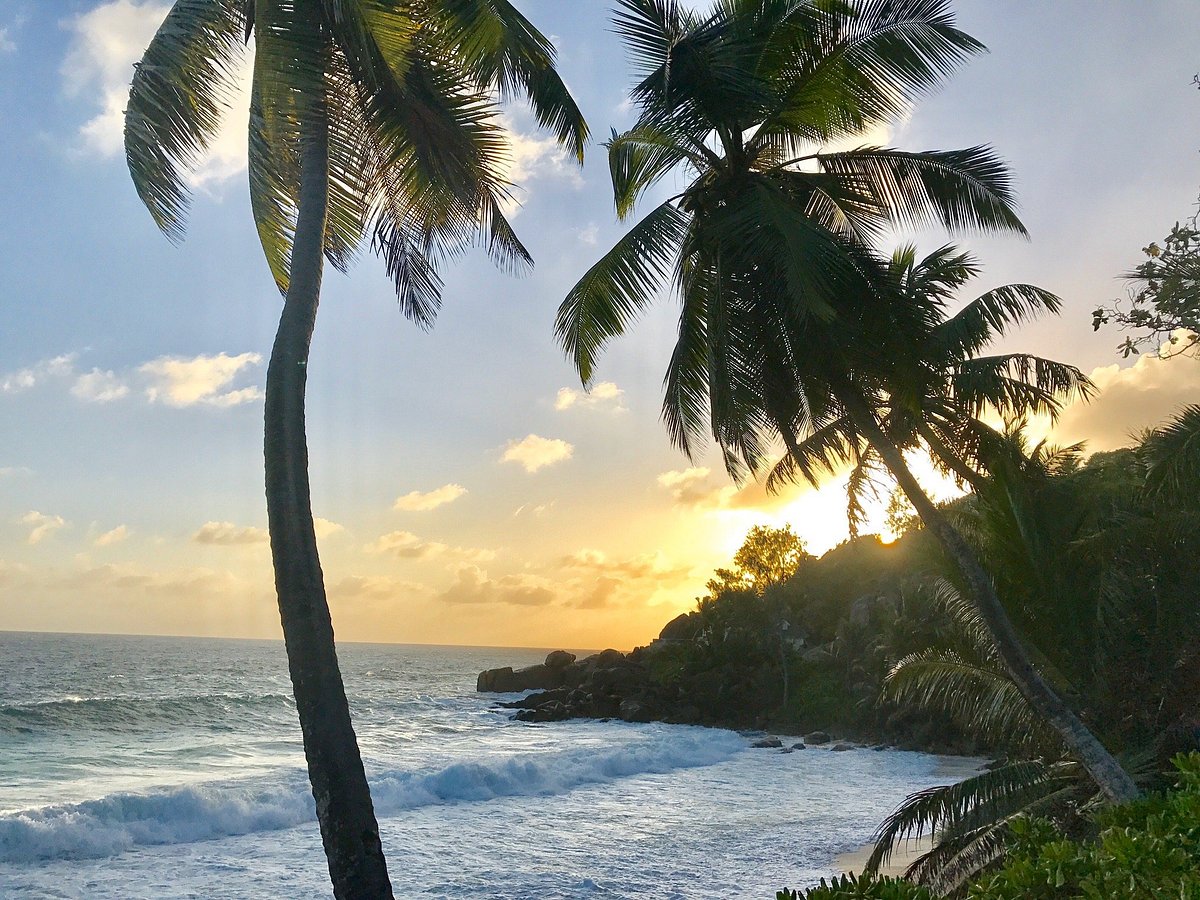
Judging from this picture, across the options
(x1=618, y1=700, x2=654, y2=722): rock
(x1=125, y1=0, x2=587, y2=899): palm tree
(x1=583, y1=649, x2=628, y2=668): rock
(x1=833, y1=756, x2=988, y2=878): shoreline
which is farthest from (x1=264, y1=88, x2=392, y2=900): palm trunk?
(x1=583, y1=649, x2=628, y2=668): rock

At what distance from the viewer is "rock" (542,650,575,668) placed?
192 ft

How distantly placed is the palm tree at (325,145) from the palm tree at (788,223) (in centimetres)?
145

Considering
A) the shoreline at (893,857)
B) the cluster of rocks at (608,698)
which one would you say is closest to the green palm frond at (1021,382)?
the shoreline at (893,857)

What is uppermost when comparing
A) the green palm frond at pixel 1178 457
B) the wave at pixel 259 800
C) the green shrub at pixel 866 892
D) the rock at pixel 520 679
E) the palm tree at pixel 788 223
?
the palm tree at pixel 788 223

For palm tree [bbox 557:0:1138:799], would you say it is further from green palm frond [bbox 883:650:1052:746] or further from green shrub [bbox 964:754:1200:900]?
green shrub [bbox 964:754:1200:900]

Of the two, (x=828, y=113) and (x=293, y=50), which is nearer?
(x=293, y=50)

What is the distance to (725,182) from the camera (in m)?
9.41

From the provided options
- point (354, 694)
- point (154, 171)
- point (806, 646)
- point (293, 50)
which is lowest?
point (354, 694)

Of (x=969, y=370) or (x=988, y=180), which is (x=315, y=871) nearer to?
(x=969, y=370)

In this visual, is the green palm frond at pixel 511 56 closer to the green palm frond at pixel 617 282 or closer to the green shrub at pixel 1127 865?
the green palm frond at pixel 617 282

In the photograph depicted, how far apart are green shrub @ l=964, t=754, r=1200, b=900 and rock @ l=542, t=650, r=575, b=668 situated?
55.7 meters

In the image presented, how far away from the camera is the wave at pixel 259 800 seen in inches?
627

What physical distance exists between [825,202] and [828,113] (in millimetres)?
1065

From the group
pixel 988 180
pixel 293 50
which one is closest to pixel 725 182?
pixel 988 180
